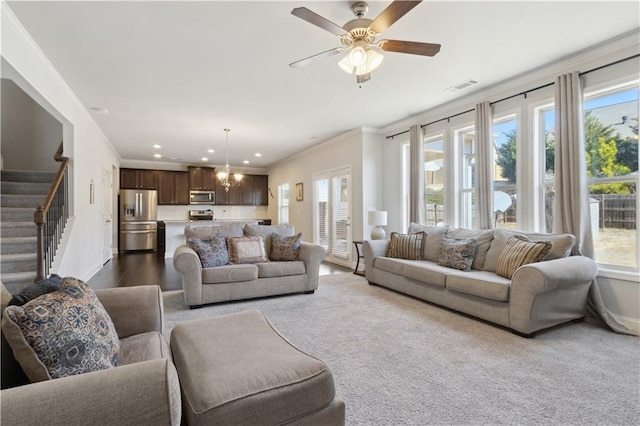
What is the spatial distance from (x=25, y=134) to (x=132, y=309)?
5893 mm

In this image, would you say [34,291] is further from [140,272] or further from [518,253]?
[140,272]

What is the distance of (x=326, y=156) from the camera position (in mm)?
7234

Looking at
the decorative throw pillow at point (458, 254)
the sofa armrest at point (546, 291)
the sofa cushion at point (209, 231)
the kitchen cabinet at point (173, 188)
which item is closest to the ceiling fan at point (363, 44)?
the sofa armrest at point (546, 291)

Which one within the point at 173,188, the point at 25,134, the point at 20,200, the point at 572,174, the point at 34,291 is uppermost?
the point at 25,134

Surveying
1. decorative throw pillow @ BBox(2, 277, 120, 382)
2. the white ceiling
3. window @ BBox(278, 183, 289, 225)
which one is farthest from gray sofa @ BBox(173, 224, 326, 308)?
window @ BBox(278, 183, 289, 225)

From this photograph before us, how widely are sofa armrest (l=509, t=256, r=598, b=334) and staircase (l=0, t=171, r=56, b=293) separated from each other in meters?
4.87

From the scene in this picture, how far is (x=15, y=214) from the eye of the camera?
415 cm

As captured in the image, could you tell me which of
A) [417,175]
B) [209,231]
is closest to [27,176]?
[209,231]

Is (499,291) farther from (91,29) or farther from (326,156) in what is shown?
(326,156)

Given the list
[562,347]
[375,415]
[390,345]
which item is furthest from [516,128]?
[375,415]

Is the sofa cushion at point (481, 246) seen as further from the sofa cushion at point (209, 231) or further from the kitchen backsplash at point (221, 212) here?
the kitchen backsplash at point (221, 212)

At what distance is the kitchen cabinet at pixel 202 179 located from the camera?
987cm

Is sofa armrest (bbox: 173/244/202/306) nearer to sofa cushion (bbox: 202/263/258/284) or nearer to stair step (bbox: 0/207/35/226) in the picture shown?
sofa cushion (bbox: 202/263/258/284)

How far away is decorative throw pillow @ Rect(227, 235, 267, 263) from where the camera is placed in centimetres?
426
